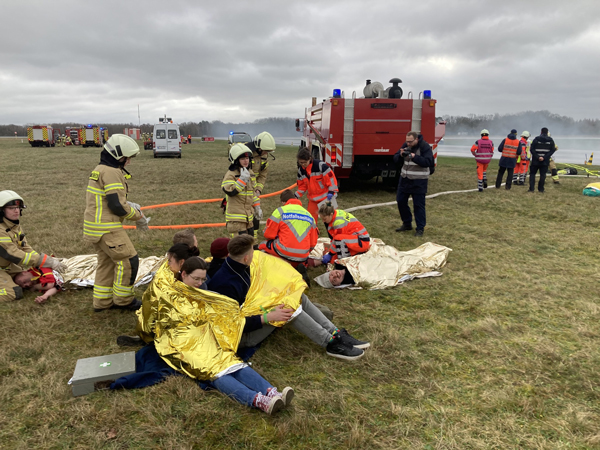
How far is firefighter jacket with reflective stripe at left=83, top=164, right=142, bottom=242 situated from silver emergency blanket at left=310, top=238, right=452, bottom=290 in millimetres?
2472

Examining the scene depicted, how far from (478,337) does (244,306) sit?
2140 millimetres

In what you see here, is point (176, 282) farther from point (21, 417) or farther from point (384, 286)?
point (384, 286)

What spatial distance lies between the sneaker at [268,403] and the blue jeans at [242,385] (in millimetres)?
48

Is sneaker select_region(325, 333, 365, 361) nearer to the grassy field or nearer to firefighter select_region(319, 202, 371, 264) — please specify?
the grassy field

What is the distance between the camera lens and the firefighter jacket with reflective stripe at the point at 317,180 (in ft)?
21.7

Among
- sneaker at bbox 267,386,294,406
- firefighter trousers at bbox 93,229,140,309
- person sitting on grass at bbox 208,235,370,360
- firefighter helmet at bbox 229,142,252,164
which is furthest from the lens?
firefighter helmet at bbox 229,142,252,164

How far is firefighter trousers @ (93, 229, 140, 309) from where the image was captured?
400 cm

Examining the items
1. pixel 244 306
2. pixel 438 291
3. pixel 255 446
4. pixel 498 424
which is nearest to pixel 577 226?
pixel 438 291

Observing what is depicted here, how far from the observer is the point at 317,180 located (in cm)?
671

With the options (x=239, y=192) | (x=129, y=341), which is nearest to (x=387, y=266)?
(x=239, y=192)

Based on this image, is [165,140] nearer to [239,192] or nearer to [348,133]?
[348,133]

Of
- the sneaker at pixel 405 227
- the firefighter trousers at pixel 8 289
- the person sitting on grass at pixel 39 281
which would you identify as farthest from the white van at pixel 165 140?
the firefighter trousers at pixel 8 289

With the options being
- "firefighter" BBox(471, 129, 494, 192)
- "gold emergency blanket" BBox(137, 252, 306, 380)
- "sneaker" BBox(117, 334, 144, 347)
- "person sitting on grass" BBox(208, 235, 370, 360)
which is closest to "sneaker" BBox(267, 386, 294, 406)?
"gold emergency blanket" BBox(137, 252, 306, 380)

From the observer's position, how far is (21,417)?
2.55 m
